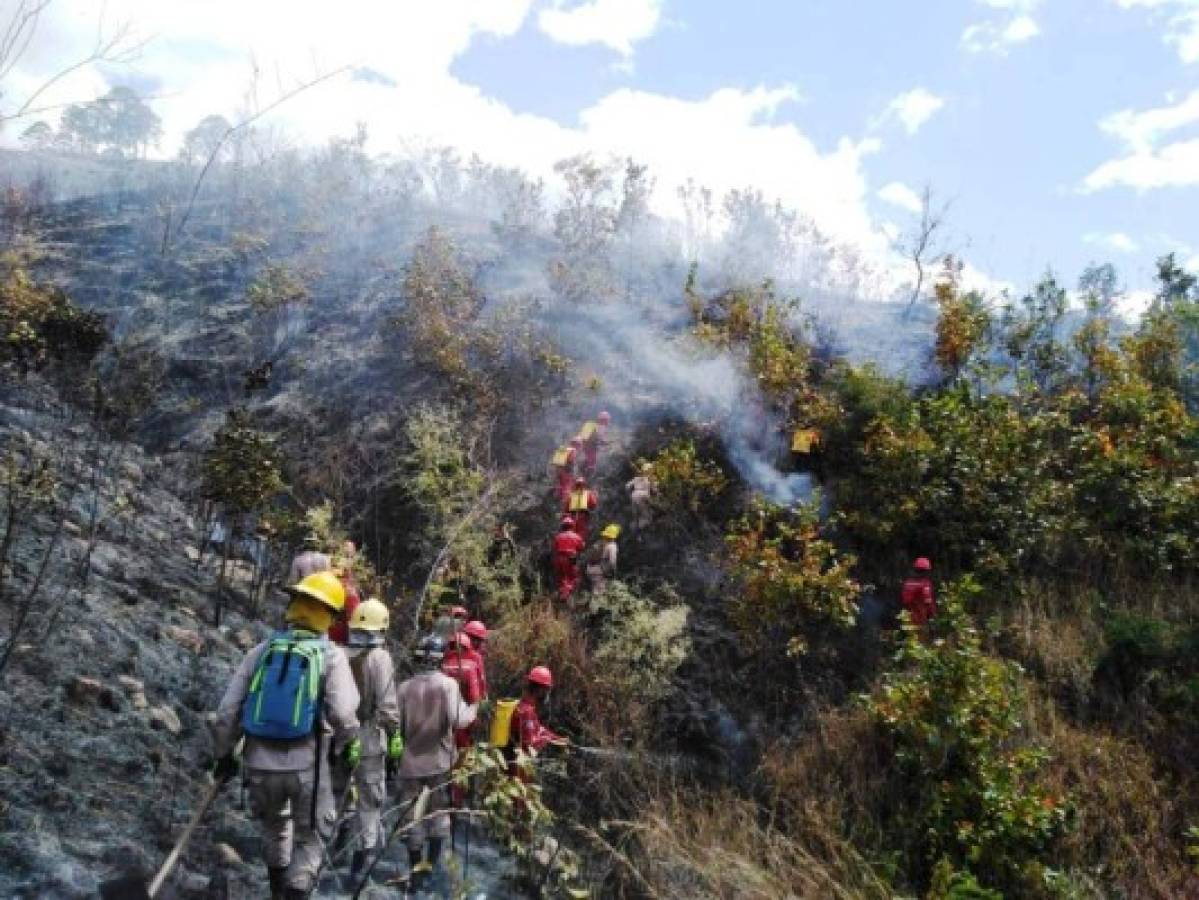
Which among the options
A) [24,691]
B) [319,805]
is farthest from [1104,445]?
[24,691]

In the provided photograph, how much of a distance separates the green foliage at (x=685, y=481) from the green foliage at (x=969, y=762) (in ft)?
14.2

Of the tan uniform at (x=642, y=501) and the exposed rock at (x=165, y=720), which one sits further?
the tan uniform at (x=642, y=501)

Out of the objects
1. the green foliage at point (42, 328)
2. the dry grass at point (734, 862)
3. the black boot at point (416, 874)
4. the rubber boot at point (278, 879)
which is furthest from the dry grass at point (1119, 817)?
the green foliage at point (42, 328)

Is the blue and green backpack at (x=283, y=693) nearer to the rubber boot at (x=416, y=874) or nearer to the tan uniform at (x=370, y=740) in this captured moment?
the tan uniform at (x=370, y=740)

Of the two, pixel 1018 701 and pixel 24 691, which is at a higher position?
pixel 1018 701

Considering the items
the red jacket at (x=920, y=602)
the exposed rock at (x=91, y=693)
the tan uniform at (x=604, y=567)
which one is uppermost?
the red jacket at (x=920, y=602)

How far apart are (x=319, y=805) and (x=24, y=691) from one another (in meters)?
2.63

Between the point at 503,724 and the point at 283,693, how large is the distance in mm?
2040

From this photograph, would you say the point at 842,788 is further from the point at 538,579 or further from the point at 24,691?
the point at 24,691

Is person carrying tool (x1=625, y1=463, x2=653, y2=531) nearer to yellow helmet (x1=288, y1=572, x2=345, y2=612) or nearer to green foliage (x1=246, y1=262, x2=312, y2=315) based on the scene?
yellow helmet (x1=288, y1=572, x2=345, y2=612)

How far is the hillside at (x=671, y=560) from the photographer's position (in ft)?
17.5

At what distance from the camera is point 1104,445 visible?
8.95 m

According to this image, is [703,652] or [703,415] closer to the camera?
[703,652]

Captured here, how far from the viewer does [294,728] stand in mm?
3951
